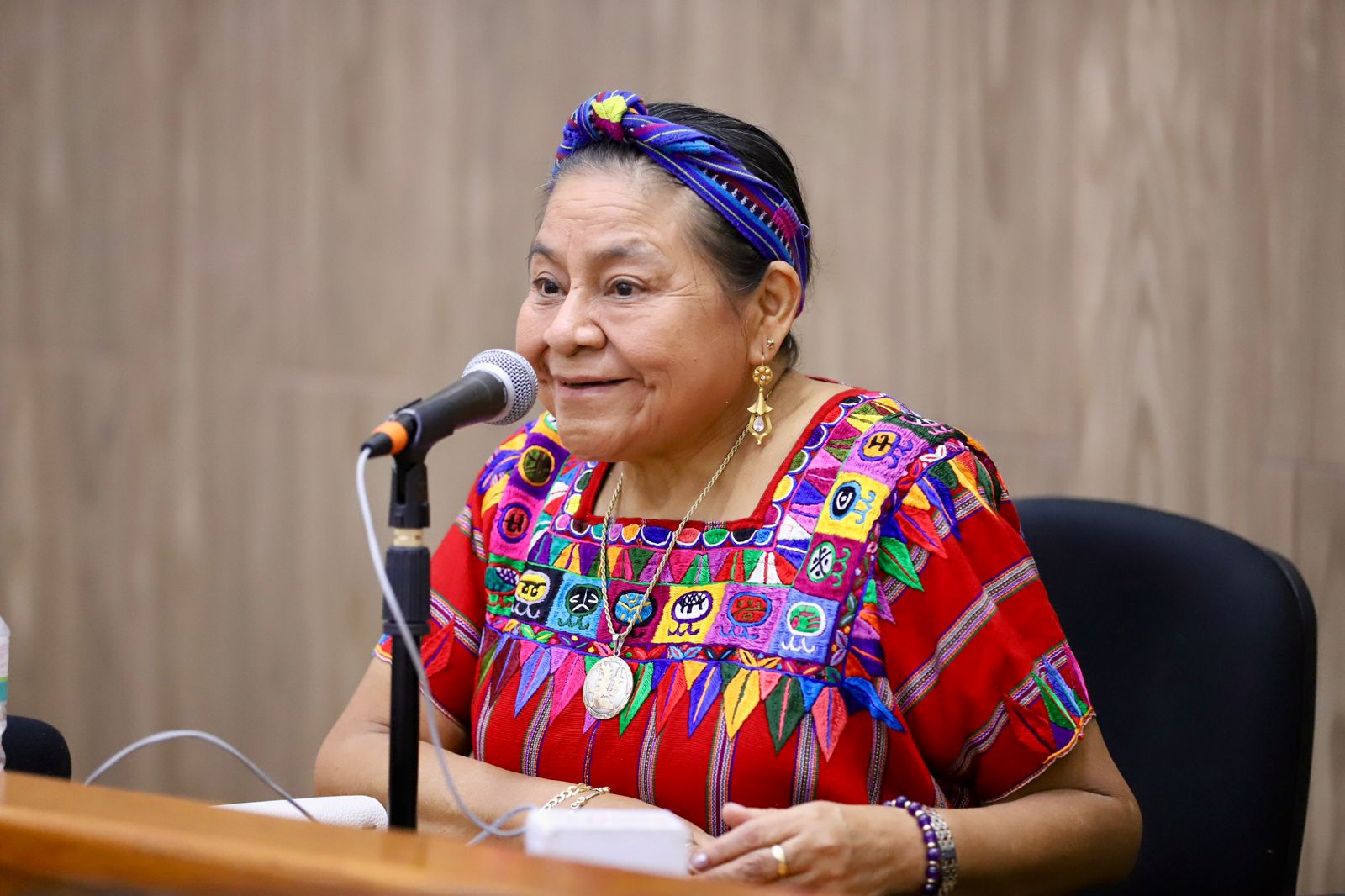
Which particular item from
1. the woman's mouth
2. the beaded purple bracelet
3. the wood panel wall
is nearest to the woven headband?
the woman's mouth

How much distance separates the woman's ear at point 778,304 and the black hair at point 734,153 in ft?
0.09

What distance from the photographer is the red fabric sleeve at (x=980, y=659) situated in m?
1.63

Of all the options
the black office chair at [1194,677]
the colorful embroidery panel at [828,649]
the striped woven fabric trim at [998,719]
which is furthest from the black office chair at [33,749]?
the black office chair at [1194,677]

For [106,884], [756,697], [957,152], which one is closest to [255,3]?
[957,152]

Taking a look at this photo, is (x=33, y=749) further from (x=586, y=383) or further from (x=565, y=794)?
(x=586, y=383)

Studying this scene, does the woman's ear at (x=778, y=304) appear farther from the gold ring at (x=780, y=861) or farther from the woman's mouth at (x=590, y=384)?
the gold ring at (x=780, y=861)

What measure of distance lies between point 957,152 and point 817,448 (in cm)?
114

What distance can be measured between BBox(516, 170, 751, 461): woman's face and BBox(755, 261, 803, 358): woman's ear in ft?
0.21

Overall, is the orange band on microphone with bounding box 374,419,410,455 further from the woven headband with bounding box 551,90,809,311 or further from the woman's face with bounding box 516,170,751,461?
the woven headband with bounding box 551,90,809,311

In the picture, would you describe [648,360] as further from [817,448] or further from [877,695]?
[877,695]

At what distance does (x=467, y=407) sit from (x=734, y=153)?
65 cm

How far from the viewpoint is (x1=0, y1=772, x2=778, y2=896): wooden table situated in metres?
0.88

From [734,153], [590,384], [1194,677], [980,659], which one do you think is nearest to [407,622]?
[590,384]

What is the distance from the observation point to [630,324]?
69.7 inches
